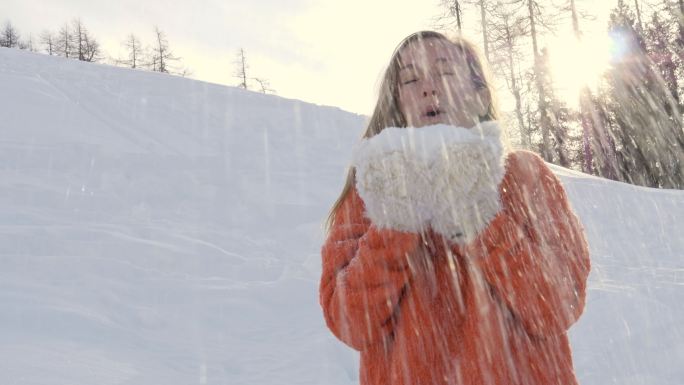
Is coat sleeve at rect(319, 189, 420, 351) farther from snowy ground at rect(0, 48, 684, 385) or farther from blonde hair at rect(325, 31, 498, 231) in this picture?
snowy ground at rect(0, 48, 684, 385)

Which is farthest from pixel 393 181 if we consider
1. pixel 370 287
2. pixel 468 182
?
pixel 370 287

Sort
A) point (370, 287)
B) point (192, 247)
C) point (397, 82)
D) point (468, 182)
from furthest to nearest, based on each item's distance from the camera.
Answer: point (192, 247) < point (397, 82) < point (370, 287) < point (468, 182)

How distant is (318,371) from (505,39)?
22250mm

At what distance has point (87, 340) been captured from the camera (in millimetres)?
4223

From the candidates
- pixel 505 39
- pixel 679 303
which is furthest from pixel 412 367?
pixel 505 39

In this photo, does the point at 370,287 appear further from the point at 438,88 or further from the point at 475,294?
the point at 438,88

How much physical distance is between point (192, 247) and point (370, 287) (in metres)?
5.56

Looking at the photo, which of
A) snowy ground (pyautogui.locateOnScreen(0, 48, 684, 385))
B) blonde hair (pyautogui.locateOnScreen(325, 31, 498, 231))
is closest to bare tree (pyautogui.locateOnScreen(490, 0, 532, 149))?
snowy ground (pyautogui.locateOnScreen(0, 48, 684, 385))

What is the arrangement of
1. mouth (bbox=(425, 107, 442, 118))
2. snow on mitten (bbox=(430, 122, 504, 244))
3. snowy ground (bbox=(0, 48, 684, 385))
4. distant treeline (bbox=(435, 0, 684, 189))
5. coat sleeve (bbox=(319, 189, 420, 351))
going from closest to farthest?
snow on mitten (bbox=(430, 122, 504, 244)) → coat sleeve (bbox=(319, 189, 420, 351)) → mouth (bbox=(425, 107, 442, 118)) → snowy ground (bbox=(0, 48, 684, 385)) → distant treeline (bbox=(435, 0, 684, 189))

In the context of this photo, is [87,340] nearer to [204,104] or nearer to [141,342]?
[141,342]

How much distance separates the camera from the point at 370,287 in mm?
1506

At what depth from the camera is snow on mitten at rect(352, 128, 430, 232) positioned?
1424 millimetres

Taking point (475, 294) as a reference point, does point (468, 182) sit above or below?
above

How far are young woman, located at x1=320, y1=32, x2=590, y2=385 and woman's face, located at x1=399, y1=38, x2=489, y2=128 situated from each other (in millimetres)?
13
